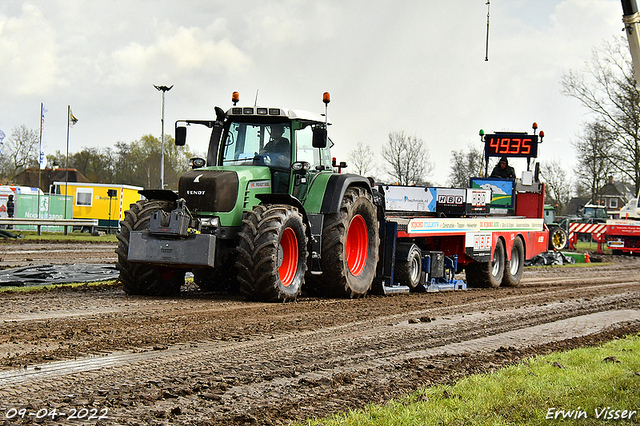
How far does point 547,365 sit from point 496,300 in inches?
222

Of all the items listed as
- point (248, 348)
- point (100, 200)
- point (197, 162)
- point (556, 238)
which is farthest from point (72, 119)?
point (248, 348)

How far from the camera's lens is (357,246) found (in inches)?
466

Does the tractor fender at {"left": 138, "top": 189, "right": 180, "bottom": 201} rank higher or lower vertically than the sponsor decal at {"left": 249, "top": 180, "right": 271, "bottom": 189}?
lower

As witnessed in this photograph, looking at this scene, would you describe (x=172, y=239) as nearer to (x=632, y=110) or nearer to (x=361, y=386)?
(x=361, y=386)

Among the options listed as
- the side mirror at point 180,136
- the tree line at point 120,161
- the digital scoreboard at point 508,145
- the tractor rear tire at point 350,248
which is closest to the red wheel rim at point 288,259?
the tractor rear tire at point 350,248

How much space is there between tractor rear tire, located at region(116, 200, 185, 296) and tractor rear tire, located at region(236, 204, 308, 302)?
1403 mm

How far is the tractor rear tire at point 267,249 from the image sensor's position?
9180 millimetres

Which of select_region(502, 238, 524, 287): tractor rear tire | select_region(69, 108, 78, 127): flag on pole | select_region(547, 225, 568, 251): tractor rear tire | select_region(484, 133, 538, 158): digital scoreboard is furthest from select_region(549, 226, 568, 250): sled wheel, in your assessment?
select_region(69, 108, 78, 127): flag on pole

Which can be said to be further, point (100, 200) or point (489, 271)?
point (100, 200)

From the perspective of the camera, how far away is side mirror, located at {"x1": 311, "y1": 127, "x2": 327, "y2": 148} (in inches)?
406

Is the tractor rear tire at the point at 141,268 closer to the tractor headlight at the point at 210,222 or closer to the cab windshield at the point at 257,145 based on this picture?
the tractor headlight at the point at 210,222

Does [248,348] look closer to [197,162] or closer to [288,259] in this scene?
[288,259]

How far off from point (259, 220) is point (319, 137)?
173 cm

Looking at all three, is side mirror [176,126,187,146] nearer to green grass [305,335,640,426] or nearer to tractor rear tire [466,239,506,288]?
green grass [305,335,640,426]
